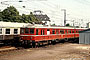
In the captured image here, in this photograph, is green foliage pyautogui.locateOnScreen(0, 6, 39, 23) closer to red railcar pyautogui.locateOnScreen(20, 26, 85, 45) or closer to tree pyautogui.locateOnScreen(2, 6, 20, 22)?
tree pyautogui.locateOnScreen(2, 6, 20, 22)

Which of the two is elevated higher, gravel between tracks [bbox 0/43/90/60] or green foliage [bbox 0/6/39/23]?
green foliage [bbox 0/6/39/23]

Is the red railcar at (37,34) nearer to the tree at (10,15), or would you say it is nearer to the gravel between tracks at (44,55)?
the gravel between tracks at (44,55)

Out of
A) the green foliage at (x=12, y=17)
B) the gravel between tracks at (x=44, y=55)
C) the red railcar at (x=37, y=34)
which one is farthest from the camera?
the green foliage at (x=12, y=17)

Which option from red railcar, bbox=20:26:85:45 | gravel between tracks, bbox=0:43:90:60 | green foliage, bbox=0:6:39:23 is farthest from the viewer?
green foliage, bbox=0:6:39:23

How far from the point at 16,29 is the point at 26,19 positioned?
30703mm

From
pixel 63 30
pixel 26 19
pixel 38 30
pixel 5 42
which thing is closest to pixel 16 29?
pixel 5 42

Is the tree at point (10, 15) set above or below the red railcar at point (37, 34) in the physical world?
above

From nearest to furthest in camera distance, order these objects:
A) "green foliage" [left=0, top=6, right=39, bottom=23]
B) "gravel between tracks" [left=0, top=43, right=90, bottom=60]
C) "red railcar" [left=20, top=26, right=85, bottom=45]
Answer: "gravel between tracks" [left=0, top=43, right=90, bottom=60] → "red railcar" [left=20, top=26, right=85, bottom=45] → "green foliage" [left=0, top=6, right=39, bottom=23]

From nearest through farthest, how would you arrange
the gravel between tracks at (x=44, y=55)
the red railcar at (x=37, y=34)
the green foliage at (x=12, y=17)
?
the gravel between tracks at (x=44, y=55) → the red railcar at (x=37, y=34) → the green foliage at (x=12, y=17)

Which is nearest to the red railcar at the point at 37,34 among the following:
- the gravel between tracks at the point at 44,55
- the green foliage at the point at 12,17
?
the gravel between tracks at the point at 44,55

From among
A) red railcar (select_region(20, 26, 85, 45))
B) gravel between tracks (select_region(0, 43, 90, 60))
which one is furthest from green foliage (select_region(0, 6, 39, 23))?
gravel between tracks (select_region(0, 43, 90, 60))

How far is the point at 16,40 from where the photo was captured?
2398cm

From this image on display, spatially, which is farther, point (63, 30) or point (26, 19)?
point (26, 19)

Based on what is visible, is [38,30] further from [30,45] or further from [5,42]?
[5,42]
